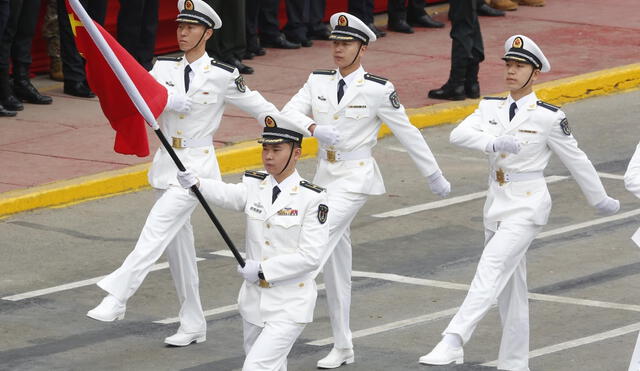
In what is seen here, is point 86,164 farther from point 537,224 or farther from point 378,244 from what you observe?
point 537,224

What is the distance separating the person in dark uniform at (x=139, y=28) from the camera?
18.8 m

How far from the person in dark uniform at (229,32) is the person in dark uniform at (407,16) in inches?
133

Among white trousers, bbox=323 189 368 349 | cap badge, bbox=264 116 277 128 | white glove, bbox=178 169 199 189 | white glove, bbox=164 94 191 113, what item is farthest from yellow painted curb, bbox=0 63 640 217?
cap badge, bbox=264 116 277 128

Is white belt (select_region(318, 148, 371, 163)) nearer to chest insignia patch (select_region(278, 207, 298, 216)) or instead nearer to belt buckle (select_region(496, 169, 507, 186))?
belt buckle (select_region(496, 169, 507, 186))

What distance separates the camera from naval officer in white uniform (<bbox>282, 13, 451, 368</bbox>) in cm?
1118

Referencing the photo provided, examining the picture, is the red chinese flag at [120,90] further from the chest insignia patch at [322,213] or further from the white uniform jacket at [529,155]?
the white uniform jacket at [529,155]

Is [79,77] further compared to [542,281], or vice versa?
[79,77]

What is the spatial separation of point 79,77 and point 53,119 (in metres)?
1.15

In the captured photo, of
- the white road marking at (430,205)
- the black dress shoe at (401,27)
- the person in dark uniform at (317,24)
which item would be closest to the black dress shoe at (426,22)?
the black dress shoe at (401,27)

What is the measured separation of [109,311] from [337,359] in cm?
148

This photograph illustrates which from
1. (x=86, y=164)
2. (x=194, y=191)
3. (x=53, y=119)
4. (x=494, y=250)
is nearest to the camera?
(x=194, y=191)

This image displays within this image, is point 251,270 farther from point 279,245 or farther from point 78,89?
point 78,89

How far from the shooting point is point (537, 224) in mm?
10898

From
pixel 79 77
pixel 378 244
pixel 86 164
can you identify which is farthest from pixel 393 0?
pixel 378 244
